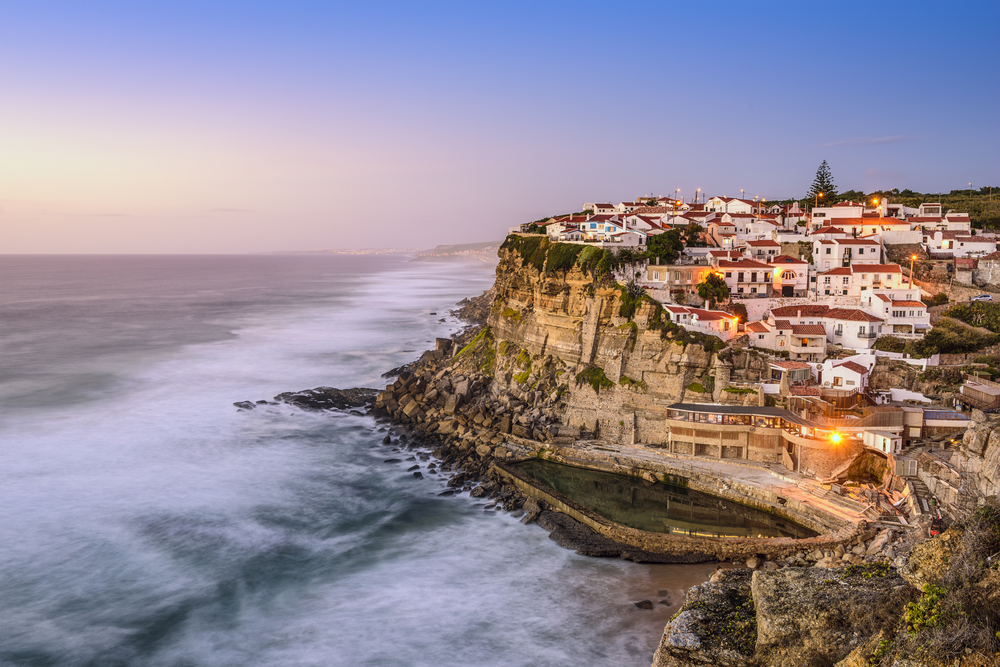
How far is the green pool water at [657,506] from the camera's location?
68.8 feet

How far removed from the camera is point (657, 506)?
2283 cm

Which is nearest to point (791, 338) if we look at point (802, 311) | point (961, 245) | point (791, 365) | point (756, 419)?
point (802, 311)

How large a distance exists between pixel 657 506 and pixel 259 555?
13719 mm

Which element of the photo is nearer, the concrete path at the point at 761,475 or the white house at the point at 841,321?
the concrete path at the point at 761,475

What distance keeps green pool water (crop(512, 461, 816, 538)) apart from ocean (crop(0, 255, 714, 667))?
8.75 ft

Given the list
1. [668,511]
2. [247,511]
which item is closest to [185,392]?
[247,511]

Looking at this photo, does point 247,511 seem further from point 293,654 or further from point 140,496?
point 293,654

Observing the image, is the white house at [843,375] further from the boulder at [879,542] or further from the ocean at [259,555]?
the ocean at [259,555]

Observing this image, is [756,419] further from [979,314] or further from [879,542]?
[979,314]

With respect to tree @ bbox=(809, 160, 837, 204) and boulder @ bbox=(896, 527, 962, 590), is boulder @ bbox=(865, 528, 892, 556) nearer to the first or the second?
boulder @ bbox=(896, 527, 962, 590)

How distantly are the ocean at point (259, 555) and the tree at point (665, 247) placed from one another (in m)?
17.4

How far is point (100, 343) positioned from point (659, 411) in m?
51.1

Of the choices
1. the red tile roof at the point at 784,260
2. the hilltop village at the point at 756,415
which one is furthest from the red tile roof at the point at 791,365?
the red tile roof at the point at 784,260

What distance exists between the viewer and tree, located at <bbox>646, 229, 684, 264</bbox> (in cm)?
3456
